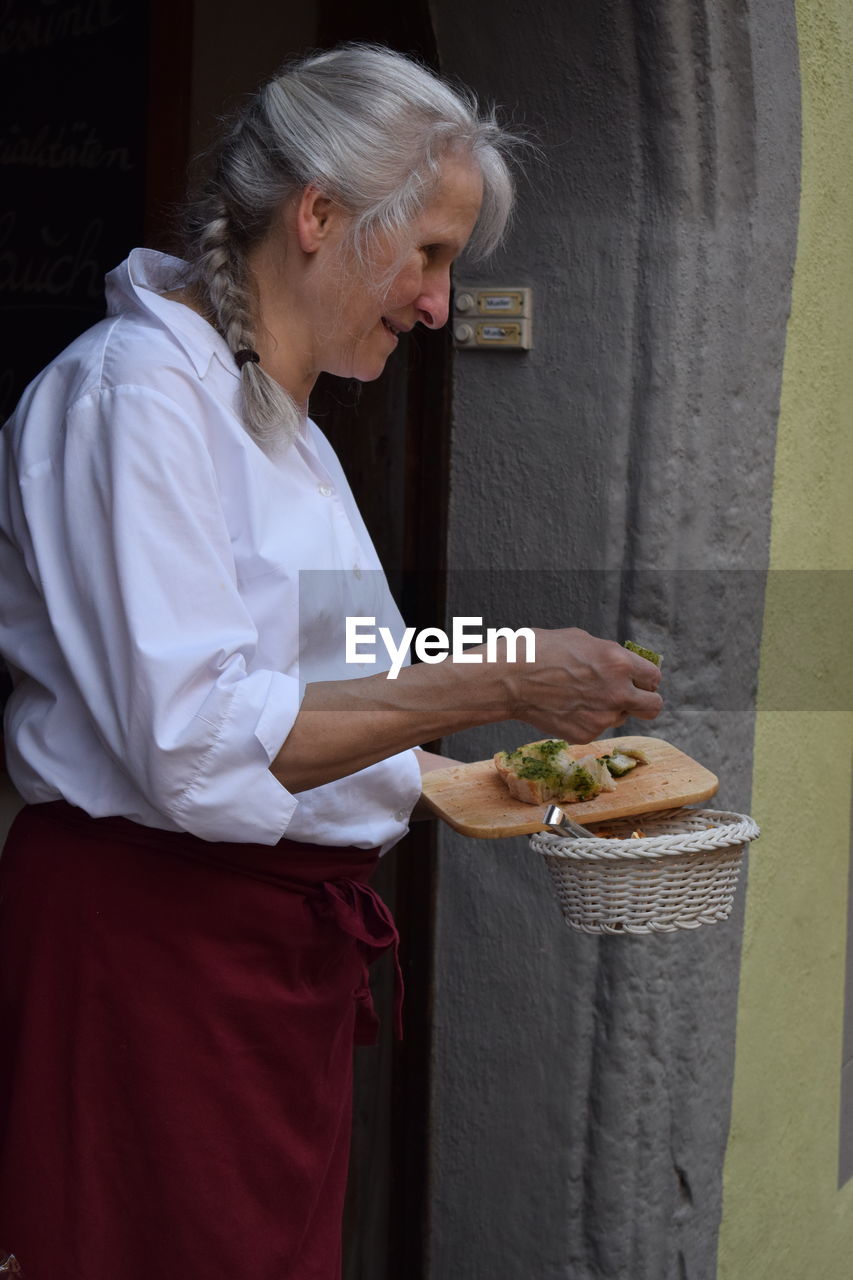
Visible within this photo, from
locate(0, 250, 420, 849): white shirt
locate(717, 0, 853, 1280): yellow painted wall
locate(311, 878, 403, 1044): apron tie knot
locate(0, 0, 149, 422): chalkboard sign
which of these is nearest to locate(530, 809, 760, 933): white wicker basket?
locate(311, 878, 403, 1044): apron tie knot

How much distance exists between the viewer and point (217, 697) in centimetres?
162

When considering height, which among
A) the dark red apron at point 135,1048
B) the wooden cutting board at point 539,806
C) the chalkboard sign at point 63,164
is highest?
the chalkboard sign at point 63,164

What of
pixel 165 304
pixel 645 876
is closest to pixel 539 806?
pixel 645 876

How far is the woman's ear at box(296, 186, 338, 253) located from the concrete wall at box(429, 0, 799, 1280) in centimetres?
103

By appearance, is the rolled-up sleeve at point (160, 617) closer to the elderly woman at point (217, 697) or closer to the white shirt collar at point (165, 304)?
the elderly woman at point (217, 697)

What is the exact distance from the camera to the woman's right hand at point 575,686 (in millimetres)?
1851

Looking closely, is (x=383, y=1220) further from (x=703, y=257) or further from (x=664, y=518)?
(x=703, y=257)

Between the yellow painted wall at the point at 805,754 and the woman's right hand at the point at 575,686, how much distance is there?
1.37 meters

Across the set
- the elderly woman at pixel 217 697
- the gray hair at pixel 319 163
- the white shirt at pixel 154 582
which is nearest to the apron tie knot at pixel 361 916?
the elderly woman at pixel 217 697

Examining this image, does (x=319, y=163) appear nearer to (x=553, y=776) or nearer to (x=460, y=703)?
(x=460, y=703)

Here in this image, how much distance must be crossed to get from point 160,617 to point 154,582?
38mm

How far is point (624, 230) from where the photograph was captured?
9.04ft

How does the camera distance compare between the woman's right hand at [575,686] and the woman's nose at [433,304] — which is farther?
the woman's nose at [433,304]

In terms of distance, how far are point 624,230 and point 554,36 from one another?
1.19 ft
